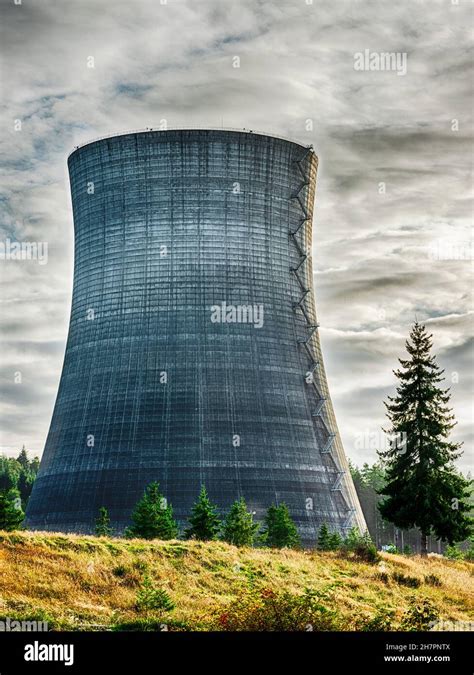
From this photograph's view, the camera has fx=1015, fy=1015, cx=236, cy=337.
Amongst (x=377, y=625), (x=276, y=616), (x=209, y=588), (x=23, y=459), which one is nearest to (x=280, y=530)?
(x=209, y=588)

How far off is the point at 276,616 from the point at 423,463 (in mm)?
17708

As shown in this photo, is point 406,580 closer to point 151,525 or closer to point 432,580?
point 432,580

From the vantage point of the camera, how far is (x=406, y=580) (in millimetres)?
27312

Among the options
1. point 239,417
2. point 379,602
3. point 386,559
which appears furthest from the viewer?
point 239,417

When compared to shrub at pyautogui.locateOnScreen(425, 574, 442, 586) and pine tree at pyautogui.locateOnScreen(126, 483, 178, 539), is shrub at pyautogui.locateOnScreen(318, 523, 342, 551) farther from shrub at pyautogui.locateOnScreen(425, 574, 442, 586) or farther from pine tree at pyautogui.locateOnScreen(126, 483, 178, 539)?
shrub at pyautogui.locateOnScreen(425, 574, 442, 586)

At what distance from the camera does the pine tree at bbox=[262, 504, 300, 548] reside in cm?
3828

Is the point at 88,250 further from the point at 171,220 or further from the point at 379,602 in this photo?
the point at 379,602

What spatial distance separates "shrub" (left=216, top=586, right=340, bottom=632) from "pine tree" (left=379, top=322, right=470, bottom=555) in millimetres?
16025

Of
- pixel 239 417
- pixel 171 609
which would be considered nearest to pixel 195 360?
pixel 239 417

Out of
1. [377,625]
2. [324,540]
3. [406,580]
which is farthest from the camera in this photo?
[324,540]

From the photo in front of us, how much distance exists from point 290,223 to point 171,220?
5878 millimetres

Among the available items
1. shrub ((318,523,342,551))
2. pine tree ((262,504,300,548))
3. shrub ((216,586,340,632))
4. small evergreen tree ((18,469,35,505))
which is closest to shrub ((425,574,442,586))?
shrub ((216,586,340,632))

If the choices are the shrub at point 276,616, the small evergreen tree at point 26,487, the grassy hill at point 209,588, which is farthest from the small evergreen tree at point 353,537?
the small evergreen tree at point 26,487

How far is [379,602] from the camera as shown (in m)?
24.3
